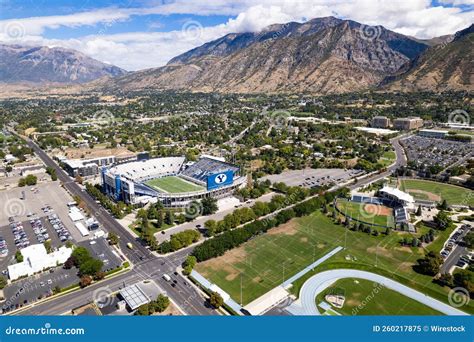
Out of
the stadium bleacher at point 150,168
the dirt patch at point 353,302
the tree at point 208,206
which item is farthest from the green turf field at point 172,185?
the dirt patch at point 353,302

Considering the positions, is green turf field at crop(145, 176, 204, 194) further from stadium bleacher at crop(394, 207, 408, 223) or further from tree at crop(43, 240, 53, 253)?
stadium bleacher at crop(394, 207, 408, 223)

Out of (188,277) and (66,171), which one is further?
(66,171)

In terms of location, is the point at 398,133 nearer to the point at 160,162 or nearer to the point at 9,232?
the point at 160,162

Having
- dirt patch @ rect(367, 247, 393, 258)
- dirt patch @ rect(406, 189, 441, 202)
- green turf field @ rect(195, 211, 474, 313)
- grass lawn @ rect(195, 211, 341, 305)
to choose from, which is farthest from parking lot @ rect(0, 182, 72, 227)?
dirt patch @ rect(406, 189, 441, 202)

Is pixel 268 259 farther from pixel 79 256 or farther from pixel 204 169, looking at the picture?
pixel 204 169

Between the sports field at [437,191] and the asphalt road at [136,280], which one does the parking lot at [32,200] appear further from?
the sports field at [437,191]

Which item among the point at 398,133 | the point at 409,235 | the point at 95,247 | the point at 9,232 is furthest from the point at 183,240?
the point at 398,133
